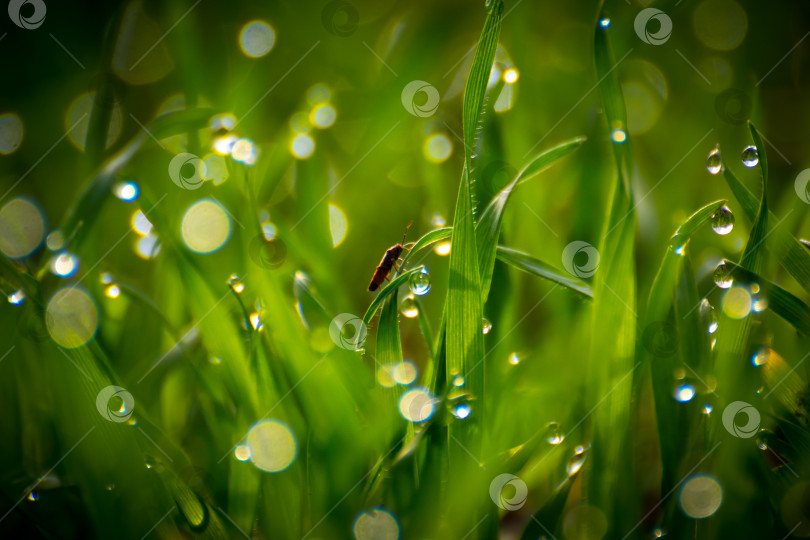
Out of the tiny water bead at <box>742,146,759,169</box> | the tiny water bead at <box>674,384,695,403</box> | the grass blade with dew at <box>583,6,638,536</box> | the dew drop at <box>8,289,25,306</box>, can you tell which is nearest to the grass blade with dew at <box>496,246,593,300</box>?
the grass blade with dew at <box>583,6,638,536</box>

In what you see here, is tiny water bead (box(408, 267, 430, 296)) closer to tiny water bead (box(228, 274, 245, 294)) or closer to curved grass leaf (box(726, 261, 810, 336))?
tiny water bead (box(228, 274, 245, 294))

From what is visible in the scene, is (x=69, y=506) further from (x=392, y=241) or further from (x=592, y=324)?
(x=392, y=241)

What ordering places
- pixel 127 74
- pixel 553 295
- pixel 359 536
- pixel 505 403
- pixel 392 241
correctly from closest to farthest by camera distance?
1. pixel 359 536
2. pixel 505 403
3. pixel 553 295
4. pixel 392 241
5. pixel 127 74

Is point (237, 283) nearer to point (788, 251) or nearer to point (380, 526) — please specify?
point (380, 526)

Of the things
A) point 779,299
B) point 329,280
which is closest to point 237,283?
point 329,280

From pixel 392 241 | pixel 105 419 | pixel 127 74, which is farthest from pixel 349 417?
pixel 127 74
